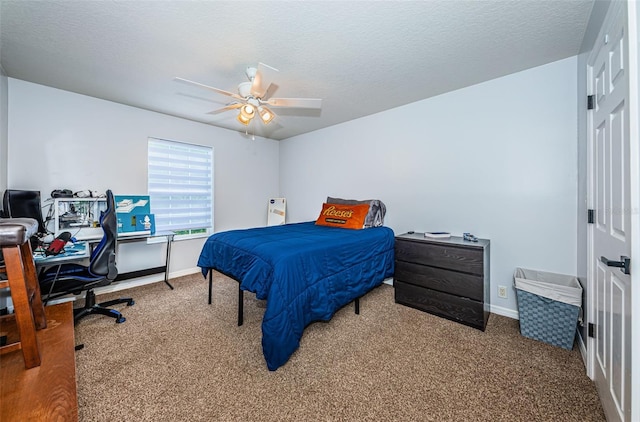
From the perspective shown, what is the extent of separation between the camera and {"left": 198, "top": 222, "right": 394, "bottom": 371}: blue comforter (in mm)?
1734

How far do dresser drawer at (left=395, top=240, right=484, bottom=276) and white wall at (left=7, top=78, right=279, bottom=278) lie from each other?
3111 millimetres

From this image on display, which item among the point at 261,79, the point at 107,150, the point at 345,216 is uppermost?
the point at 261,79

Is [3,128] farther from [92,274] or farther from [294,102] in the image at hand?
[294,102]

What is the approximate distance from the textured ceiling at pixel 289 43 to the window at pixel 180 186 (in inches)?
38.3

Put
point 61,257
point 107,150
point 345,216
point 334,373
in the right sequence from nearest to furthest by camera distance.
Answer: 1. point 334,373
2. point 61,257
3. point 107,150
4. point 345,216

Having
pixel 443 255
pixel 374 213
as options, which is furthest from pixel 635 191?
pixel 374 213

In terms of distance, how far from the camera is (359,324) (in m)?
2.36

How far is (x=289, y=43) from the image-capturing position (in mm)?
1980

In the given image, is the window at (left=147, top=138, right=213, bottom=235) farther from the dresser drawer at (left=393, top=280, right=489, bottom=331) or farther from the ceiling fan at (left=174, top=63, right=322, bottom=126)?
the dresser drawer at (left=393, top=280, right=489, bottom=331)

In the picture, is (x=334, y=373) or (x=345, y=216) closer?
(x=334, y=373)

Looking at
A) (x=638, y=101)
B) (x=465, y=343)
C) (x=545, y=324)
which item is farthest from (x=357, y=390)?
(x=638, y=101)

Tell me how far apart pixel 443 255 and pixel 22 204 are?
4241 mm

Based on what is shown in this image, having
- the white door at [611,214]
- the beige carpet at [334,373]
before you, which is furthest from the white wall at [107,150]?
the white door at [611,214]

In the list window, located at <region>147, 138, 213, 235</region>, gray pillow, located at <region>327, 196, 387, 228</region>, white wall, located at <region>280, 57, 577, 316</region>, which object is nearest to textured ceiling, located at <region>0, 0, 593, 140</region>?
white wall, located at <region>280, 57, 577, 316</region>
